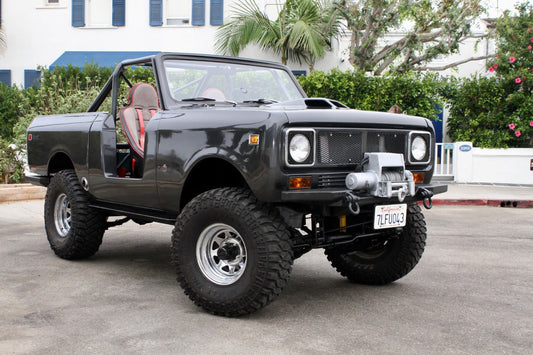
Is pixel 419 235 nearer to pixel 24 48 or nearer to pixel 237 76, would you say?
pixel 237 76

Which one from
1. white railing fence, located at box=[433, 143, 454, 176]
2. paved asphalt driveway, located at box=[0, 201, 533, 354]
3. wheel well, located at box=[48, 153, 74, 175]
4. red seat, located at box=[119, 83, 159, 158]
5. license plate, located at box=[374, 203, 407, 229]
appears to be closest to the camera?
paved asphalt driveway, located at box=[0, 201, 533, 354]

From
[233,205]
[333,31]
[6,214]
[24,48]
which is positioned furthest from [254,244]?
[24,48]

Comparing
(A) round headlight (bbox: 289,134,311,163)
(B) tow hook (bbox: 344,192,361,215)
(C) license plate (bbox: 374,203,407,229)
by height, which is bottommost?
(C) license plate (bbox: 374,203,407,229)

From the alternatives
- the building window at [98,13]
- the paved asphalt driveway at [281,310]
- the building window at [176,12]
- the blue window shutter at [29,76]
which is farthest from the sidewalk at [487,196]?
the blue window shutter at [29,76]

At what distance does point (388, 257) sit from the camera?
16.8 feet

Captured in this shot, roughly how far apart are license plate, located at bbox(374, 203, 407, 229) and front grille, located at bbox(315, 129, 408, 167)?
366mm

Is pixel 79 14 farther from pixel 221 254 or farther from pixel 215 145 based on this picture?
pixel 221 254

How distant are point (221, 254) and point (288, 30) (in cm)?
1524

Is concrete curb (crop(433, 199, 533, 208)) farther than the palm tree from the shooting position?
No

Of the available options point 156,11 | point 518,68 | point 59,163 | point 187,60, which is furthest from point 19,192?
point 518,68

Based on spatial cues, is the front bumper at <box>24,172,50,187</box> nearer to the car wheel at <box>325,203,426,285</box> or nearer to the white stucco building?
the car wheel at <box>325,203,426,285</box>

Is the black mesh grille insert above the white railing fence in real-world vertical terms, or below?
above

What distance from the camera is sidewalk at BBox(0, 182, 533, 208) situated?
10911 mm

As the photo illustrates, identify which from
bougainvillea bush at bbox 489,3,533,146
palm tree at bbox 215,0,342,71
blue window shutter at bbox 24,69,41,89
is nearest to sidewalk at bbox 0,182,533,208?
bougainvillea bush at bbox 489,3,533,146
